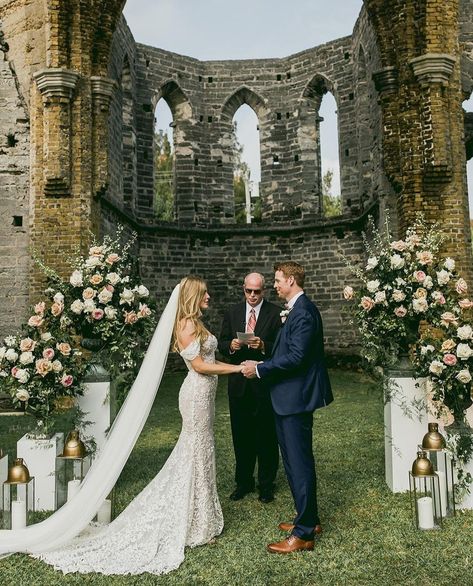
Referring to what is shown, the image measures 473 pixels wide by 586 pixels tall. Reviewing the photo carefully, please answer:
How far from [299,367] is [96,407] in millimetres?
2461

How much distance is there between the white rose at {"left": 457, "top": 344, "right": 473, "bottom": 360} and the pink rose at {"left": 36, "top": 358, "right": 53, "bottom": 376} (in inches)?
138

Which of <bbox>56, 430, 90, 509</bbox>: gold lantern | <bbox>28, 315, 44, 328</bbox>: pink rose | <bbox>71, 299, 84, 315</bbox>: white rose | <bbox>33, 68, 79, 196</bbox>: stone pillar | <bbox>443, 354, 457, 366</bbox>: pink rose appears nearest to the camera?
<bbox>443, 354, 457, 366</bbox>: pink rose

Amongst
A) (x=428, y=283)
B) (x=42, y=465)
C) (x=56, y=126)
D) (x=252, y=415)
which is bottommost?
(x=42, y=465)

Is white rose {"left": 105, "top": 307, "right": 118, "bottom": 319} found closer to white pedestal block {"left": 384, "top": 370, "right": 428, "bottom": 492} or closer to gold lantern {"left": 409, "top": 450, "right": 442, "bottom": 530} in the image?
white pedestal block {"left": 384, "top": 370, "right": 428, "bottom": 492}

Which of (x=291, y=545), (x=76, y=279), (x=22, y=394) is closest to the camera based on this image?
(x=291, y=545)

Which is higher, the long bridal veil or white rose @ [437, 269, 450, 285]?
white rose @ [437, 269, 450, 285]

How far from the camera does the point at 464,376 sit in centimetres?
468

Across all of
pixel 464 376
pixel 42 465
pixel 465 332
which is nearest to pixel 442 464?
pixel 464 376

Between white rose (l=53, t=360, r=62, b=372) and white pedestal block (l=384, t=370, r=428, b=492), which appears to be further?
white pedestal block (l=384, t=370, r=428, b=492)

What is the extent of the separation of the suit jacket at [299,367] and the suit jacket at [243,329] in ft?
4.27

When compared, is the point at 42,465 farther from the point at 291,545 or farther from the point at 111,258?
the point at 291,545

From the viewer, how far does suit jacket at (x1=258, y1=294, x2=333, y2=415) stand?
3.89 m

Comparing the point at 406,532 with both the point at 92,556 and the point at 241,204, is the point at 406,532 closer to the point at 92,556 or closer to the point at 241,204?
the point at 92,556

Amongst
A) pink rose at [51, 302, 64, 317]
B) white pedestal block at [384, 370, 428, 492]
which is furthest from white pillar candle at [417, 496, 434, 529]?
pink rose at [51, 302, 64, 317]
